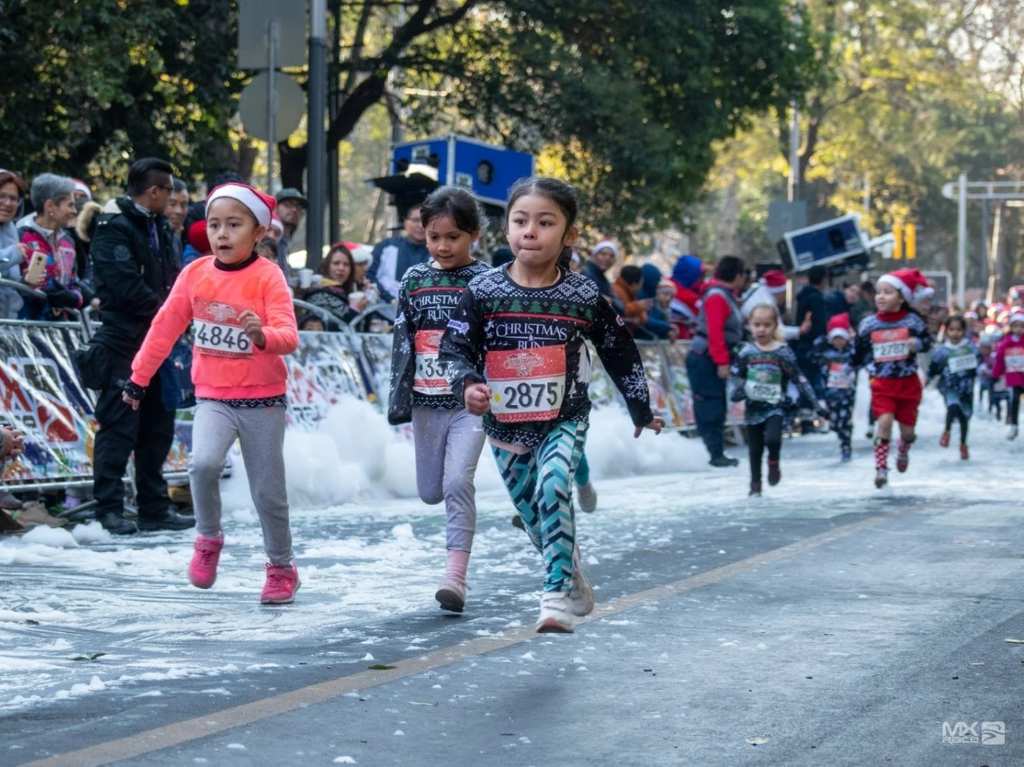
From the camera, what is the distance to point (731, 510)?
12.7 meters

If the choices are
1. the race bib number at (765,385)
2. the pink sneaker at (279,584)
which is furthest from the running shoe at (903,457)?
the pink sneaker at (279,584)

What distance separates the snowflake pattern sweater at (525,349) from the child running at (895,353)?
902cm

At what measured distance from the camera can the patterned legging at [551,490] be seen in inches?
259

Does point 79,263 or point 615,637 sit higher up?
point 79,263

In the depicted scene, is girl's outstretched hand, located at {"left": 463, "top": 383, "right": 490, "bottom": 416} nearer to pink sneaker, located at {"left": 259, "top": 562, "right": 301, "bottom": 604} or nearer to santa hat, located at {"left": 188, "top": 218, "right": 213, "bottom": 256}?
pink sneaker, located at {"left": 259, "top": 562, "right": 301, "bottom": 604}

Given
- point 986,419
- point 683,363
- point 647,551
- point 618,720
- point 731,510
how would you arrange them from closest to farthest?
point 618,720 → point 647,551 → point 731,510 → point 683,363 → point 986,419

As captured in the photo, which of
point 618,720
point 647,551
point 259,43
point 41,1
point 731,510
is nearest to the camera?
point 618,720

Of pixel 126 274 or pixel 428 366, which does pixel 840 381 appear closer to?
pixel 126 274

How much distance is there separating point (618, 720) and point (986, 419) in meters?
27.6

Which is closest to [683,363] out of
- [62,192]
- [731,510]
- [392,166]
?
[392,166]

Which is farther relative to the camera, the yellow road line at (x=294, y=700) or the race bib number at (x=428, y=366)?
the race bib number at (x=428, y=366)

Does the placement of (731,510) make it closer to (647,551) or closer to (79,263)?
(647,551)

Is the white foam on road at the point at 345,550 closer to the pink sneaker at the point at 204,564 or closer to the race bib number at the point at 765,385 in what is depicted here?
the pink sneaker at the point at 204,564

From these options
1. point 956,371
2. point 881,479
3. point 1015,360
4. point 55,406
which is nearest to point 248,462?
point 55,406
